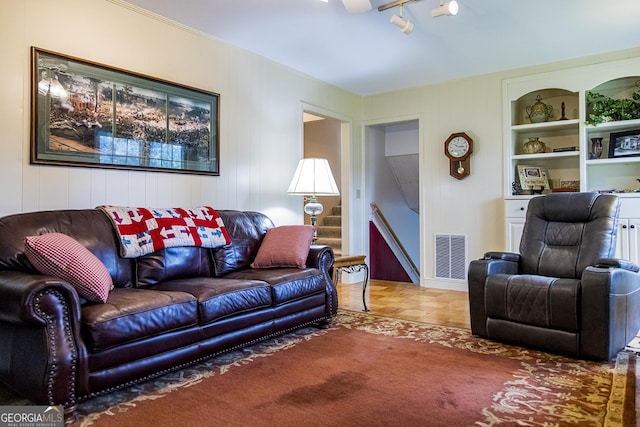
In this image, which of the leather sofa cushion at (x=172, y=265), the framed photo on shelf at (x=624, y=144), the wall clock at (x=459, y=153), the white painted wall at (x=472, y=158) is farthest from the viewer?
the wall clock at (x=459, y=153)

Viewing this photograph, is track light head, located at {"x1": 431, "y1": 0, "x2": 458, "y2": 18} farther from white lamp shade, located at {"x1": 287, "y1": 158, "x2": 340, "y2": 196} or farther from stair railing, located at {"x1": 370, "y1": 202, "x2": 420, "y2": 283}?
stair railing, located at {"x1": 370, "y1": 202, "x2": 420, "y2": 283}

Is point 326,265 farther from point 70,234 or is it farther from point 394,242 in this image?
point 394,242

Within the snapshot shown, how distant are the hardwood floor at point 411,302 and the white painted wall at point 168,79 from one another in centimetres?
113

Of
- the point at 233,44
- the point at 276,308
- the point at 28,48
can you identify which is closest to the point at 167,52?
the point at 233,44

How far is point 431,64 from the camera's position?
4.61 meters

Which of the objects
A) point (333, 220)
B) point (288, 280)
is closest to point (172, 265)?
point (288, 280)

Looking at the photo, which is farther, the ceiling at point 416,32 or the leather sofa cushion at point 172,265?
the ceiling at point 416,32

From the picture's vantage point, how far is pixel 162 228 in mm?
2936

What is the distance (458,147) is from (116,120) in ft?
11.9

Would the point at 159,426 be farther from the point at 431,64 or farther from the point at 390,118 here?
the point at 390,118

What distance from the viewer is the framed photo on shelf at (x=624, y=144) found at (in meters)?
4.13

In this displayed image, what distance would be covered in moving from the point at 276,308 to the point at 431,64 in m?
3.14

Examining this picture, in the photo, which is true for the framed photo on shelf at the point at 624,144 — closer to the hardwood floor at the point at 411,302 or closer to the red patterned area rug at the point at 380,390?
the hardwood floor at the point at 411,302

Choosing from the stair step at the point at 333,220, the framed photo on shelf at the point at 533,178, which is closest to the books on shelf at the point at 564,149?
the framed photo on shelf at the point at 533,178
